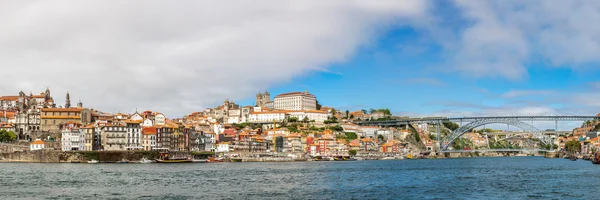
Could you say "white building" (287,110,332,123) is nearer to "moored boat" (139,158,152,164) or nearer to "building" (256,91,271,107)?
"building" (256,91,271,107)

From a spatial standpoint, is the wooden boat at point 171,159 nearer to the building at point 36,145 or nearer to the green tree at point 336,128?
the building at point 36,145

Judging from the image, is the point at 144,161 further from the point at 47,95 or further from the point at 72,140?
the point at 47,95

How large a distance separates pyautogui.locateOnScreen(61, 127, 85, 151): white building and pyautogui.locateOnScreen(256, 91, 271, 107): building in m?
88.1

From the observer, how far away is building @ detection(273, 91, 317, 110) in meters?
164

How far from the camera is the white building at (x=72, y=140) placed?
9731cm

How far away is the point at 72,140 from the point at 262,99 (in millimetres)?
91954

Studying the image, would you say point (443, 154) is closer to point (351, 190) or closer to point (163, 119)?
point (163, 119)

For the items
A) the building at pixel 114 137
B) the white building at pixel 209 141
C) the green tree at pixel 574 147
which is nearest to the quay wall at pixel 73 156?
the building at pixel 114 137

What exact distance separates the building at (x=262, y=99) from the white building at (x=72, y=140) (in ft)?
289

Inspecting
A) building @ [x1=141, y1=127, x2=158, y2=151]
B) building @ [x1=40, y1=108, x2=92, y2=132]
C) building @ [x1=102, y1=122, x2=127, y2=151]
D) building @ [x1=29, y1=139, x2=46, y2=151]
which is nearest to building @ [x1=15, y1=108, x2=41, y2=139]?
building @ [x1=40, y1=108, x2=92, y2=132]

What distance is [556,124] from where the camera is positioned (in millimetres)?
124500

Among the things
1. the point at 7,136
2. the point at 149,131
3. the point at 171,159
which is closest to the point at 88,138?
the point at 149,131

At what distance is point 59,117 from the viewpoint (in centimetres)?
11419

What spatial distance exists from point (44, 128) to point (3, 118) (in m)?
10.6
